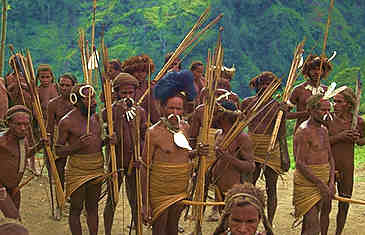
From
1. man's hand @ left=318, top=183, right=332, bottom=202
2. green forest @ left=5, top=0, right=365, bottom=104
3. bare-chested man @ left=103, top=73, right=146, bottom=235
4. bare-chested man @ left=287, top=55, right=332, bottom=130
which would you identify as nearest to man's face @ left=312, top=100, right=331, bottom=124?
man's hand @ left=318, top=183, right=332, bottom=202

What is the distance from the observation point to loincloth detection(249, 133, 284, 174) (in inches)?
215

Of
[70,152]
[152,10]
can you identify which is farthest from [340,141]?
[152,10]

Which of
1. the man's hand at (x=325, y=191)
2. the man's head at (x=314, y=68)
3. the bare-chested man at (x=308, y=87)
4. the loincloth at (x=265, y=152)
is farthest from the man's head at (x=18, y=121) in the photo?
the man's head at (x=314, y=68)

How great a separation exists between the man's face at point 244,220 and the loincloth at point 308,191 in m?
1.85

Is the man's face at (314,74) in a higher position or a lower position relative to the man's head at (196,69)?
lower

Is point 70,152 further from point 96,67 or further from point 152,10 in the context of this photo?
point 152,10

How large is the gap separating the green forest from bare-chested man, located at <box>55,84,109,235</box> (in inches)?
375

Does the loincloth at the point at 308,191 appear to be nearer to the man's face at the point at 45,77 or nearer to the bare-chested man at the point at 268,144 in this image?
the bare-chested man at the point at 268,144

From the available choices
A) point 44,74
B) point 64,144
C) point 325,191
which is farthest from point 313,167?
point 44,74

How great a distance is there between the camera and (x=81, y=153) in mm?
4664

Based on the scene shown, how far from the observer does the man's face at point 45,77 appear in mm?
6654

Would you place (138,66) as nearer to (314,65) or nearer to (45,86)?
(45,86)

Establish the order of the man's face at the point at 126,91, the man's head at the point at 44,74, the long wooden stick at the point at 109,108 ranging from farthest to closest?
the man's head at the point at 44,74 < the man's face at the point at 126,91 < the long wooden stick at the point at 109,108

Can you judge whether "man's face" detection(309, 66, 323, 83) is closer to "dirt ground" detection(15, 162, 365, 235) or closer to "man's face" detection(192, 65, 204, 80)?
"dirt ground" detection(15, 162, 365, 235)
